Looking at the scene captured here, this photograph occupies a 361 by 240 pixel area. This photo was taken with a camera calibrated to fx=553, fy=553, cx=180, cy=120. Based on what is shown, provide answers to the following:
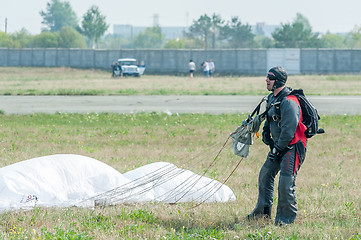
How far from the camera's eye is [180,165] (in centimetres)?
930

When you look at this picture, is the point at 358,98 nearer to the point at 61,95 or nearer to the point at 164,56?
the point at 61,95

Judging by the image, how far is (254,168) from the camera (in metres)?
9.22

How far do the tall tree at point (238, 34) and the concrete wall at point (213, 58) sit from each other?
51857 mm

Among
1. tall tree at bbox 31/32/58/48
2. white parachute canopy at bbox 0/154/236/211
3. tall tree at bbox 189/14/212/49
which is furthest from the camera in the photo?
tall tree at bbox 189/14/212/49

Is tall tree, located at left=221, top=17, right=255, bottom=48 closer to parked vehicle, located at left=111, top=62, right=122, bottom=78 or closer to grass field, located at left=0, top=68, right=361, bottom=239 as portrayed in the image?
parked vehicle, located at left=111, top=62, right=122, bottom=78

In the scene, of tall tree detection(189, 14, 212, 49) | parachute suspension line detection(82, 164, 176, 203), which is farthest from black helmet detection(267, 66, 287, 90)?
tall tree detection(189, 14, 212, 49)

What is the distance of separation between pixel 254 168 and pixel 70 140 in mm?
4285

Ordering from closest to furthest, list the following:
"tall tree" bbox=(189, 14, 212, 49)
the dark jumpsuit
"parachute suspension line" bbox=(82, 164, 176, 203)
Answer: the dark jumpsuit, "parachute suspension line" bbox=(82, 164, 176, 203), "tall tree" bbox=(189, 14, 212, 49)

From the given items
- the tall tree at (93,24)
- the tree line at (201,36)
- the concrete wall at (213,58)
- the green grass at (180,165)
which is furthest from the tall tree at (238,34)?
the green grass at (180,165)

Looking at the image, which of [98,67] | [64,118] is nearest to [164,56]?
[98,67]

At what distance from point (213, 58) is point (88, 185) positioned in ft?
156

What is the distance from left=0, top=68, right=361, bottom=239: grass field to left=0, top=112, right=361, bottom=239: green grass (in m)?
0.01

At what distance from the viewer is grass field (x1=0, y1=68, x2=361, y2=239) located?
5645 mm

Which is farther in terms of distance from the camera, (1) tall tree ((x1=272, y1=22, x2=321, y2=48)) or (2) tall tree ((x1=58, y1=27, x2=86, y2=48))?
(2) tall tree ((x1=58, y1=27, x2=86, y2=48))
